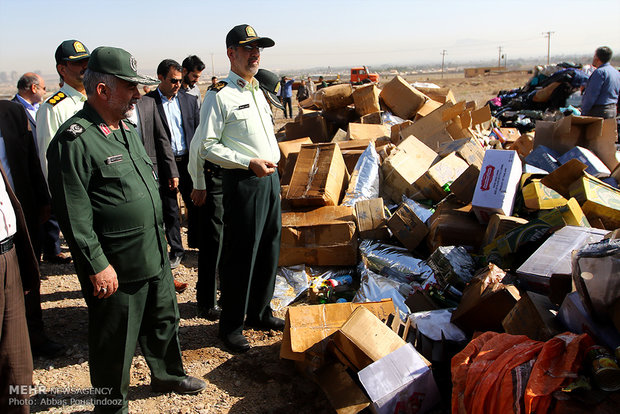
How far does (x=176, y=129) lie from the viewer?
4.17 metres

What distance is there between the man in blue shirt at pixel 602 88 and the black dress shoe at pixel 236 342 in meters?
5.68

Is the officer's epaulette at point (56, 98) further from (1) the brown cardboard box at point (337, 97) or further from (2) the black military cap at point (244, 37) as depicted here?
(1) the brown cardboard box at point (337, 97)

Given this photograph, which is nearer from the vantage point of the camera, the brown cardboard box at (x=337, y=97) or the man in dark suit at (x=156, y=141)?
the man in dark suit at (x=156, y=141)

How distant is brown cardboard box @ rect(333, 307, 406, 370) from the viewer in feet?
7.23

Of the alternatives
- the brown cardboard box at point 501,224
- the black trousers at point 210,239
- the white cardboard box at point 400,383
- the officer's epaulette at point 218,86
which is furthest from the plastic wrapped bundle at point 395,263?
the officer's epaulette at point 218,86

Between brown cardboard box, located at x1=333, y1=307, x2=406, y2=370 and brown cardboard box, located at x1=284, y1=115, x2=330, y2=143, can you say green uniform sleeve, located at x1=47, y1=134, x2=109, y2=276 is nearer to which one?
brown cardboard box, located at x1=333, y1=307, x2=406, y2=370

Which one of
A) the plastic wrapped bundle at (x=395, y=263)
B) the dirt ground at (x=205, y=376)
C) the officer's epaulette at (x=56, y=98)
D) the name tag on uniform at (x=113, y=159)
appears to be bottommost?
the dirt ground at (x=205, y=376)

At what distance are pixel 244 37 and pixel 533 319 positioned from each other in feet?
7.17

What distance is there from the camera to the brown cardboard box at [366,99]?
21.0ft

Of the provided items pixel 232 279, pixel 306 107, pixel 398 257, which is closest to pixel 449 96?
pixel 306 107

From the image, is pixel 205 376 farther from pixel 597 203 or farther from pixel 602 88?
pixel 602 88

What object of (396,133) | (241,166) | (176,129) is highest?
(176,129)

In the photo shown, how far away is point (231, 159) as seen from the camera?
2631mm

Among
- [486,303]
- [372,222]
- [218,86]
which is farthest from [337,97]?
[486,303]
